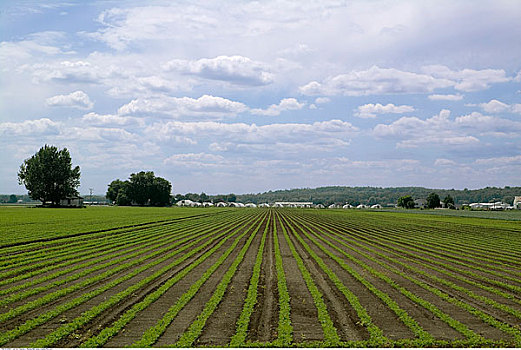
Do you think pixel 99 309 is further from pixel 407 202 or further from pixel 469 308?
pixel 407 202

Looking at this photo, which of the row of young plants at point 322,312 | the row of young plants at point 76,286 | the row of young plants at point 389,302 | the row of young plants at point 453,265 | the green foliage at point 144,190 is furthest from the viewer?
the green foliage at point 144,190

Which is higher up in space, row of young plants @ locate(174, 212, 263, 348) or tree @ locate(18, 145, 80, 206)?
tree @ locate(18, 145, 80, 206)

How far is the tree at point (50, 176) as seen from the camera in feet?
373

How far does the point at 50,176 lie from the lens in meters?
114

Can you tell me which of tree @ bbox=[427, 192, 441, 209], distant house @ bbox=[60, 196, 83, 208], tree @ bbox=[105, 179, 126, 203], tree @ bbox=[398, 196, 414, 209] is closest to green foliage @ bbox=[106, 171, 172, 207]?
tree @ bbox=[105, 179, 126, 203]

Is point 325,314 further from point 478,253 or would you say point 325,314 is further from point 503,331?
point 478,253

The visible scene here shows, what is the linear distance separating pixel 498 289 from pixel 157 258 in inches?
548

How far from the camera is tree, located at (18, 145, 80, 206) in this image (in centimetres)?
11381

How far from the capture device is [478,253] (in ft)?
87.1

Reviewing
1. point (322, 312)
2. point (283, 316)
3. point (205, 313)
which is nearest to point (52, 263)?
point (205, 313)

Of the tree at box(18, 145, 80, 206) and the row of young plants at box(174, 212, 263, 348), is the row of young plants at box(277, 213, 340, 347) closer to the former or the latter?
the row of young plants at box(174, 212, 263, 348)

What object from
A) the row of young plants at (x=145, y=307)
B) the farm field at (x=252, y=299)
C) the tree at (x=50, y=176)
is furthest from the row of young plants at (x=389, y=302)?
the tree at (x=50, y=176)

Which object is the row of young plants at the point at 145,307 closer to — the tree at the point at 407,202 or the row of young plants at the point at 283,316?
the row of young plants at the point at 283,316

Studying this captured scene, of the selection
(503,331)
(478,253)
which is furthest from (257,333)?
(478,253)
